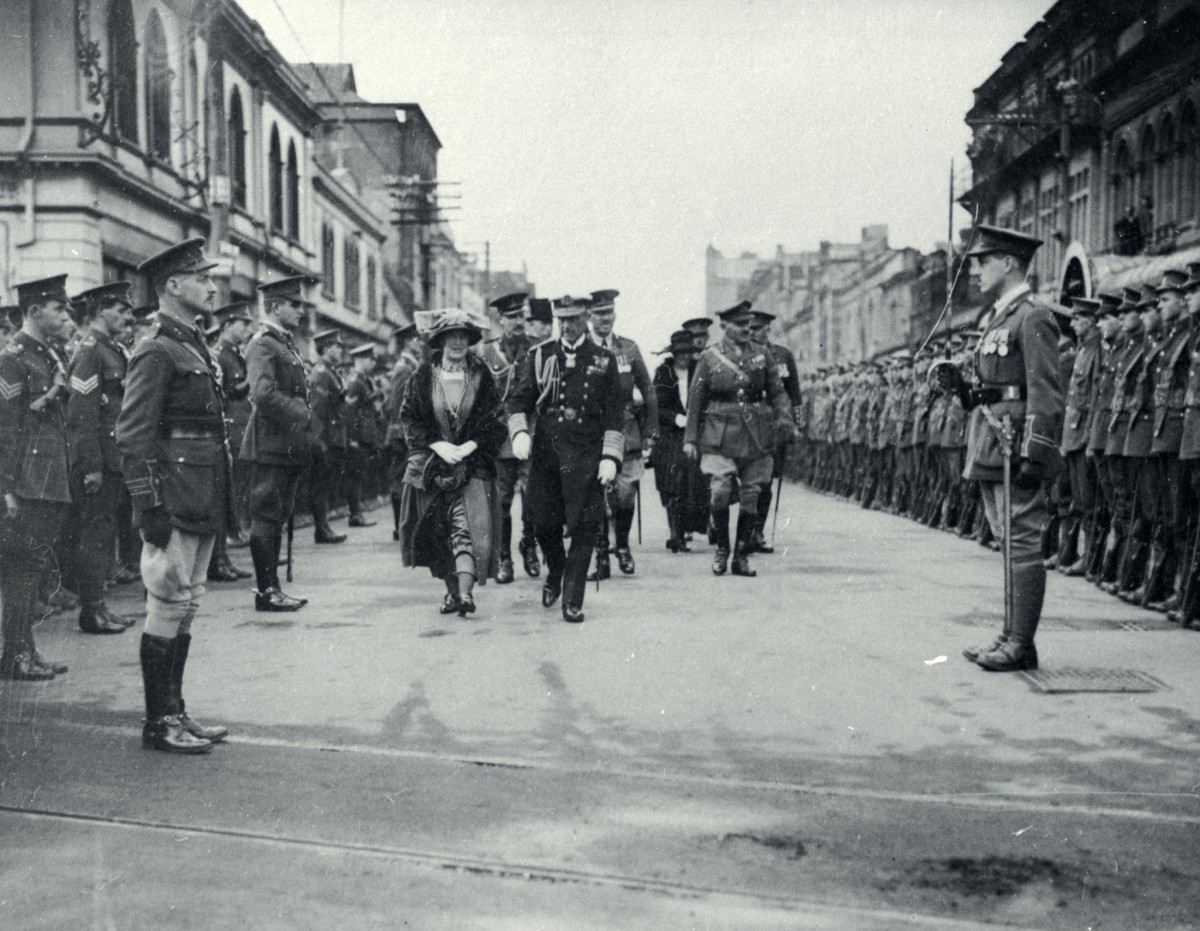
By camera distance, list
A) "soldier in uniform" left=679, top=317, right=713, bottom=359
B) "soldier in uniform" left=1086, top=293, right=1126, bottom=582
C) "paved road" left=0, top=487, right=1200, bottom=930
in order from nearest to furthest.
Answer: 1. "paved road" left=0, top=487, right=1200, bottom=930
2. "soldier in uniform" left=1086, top=293, right=1126, bottom=582
3. "soldier in uniform" left=679, top=317, right=713, bottom=359

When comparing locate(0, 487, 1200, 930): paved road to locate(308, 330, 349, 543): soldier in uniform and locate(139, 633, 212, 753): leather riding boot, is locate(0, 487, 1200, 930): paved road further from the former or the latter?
locate(308, 330, 349, 543): soldier in uniform

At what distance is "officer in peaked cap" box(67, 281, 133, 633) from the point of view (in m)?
8.29

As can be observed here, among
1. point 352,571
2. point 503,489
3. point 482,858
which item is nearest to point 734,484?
point 503,489

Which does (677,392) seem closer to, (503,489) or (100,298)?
(503,489)

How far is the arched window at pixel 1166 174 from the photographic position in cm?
2567

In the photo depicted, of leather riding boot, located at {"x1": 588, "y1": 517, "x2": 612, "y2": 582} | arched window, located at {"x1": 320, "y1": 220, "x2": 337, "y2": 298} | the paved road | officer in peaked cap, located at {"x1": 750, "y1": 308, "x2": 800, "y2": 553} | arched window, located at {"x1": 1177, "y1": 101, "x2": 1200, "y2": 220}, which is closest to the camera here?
→ the paved road

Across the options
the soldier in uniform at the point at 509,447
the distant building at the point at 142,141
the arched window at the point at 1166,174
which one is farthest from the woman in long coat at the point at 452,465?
the arched window at the point at 1166,174

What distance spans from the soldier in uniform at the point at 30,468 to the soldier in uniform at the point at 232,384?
1.84 meters

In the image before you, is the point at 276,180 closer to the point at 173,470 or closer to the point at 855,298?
the point at 173,470

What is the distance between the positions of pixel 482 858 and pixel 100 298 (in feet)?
20.2

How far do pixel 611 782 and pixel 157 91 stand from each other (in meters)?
21.1

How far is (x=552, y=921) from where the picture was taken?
357cm

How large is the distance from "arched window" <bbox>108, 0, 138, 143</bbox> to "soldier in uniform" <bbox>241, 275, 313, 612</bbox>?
42.2 ft

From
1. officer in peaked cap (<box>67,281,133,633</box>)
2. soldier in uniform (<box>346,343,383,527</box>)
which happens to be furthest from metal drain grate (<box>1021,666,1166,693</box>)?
soldier in uniform (<box>346,343,383,527</box>)
